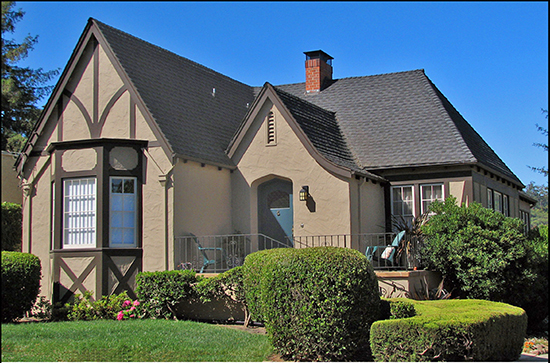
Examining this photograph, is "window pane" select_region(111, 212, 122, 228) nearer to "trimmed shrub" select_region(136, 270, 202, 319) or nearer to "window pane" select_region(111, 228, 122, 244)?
"window pane" select_region(111, 228, 122, 244)

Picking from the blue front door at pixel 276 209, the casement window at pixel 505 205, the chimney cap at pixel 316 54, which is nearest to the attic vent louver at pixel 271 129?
the blue front door at pixel 276 209

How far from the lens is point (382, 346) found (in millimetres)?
10359

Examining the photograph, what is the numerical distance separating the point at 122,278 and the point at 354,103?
447 inches

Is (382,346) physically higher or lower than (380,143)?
lower

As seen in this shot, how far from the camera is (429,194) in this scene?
19.4 meters

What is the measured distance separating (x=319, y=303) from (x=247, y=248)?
835cm

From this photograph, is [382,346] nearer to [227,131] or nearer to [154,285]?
[154,285]

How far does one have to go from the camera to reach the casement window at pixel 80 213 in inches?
637

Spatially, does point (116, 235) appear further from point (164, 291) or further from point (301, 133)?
point (301, 133)

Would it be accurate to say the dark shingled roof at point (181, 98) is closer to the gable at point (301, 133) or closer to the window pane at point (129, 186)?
the gable at point (301, 133)

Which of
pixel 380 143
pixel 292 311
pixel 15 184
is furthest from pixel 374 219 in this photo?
pixel 15 184

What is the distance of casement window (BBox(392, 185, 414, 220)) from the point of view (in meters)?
19.6

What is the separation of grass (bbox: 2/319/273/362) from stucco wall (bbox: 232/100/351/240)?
593 centimetres

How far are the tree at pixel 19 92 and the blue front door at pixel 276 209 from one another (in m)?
19.6
